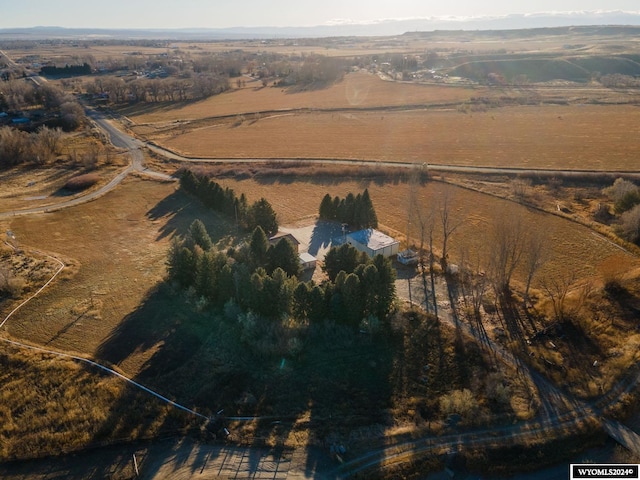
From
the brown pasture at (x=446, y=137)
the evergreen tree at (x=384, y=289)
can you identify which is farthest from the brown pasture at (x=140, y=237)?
the brown pasture at (x=446, y=137)

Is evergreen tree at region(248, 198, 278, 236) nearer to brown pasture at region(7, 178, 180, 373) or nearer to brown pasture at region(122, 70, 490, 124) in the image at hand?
brown pasture at region(7, 178, 180, 373)

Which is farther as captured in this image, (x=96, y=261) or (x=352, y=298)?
(x=96, y=261)

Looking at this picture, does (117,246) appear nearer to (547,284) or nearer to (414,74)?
(547,284)

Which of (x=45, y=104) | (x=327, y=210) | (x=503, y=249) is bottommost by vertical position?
(x=45, y=104)

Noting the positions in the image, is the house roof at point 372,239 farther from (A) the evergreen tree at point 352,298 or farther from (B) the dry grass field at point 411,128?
(B) the dry grass field at point 411,128

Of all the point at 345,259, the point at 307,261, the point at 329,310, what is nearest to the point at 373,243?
the point at 307,261

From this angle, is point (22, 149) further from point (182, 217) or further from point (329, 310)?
point (329, 310)
